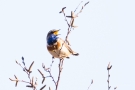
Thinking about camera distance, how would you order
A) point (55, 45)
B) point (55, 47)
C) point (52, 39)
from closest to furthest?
point (55, 47)
point (55, 45)
point (52, 39)

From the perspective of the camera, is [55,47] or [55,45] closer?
[55,47]

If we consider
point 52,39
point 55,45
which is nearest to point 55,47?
point 55,45

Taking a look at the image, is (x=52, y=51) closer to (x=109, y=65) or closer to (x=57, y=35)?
(x=57, y=35)

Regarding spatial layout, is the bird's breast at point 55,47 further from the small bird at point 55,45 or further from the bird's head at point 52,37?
the bird's head at point 52,37

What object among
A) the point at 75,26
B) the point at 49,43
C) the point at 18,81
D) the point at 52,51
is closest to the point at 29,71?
the point at 18,81

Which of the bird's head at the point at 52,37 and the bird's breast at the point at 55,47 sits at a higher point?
the bird's head at the point at 52,37

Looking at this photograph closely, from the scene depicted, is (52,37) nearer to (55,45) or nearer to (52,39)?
(52,39)

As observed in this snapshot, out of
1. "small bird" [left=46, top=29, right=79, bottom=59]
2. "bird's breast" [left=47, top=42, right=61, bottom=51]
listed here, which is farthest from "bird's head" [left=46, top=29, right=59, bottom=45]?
"bird's breast" [left=47, top=42, right=61, bottom=51]

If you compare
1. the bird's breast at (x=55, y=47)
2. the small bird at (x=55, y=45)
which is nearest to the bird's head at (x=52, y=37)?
the small bird at (x=55, y=45)

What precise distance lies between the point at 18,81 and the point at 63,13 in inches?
42.8

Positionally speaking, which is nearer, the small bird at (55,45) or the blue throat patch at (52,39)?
the small bird at (55,45)

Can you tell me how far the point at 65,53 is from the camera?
805 cm

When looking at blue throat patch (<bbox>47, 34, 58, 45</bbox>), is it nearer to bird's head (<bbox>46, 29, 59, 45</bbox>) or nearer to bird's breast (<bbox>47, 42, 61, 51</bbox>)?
bird's head (<bbox>46, 29, 59, 45</bbox>)

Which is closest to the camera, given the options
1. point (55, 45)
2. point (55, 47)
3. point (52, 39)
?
point (55, 47)
